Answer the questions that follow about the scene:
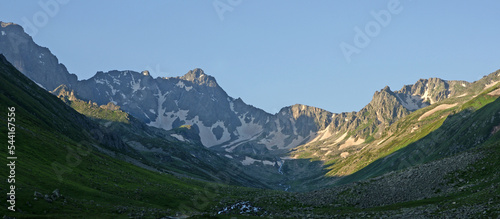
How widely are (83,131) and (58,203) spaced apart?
131m

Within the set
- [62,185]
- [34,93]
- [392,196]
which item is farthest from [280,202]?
[34,93]

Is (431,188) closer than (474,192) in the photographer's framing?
No

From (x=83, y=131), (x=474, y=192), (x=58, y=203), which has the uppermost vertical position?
(x=83, y=131)

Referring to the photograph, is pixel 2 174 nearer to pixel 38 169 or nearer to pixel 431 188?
pixel 38 169

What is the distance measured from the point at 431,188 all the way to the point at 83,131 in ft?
483

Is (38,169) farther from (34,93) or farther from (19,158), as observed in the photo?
(34,93)

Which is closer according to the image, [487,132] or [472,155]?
[472,155]

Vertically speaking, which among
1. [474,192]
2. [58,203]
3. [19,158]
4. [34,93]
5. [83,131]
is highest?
[34,93]

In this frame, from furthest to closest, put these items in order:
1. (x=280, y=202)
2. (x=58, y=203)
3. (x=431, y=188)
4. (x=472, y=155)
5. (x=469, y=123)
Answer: (x=469, y=123) < (x=280, y=202) < (x=472, y=155) < (x=431, y=188) < (x=58, y=203)

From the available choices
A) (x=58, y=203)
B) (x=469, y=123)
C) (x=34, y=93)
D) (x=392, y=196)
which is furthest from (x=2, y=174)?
(x=469, y=123)

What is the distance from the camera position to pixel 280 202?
296 ft

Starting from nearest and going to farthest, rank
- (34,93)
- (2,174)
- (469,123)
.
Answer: (2,174)
(469,123)
(34,93)

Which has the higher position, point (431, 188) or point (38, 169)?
point (38, 169)

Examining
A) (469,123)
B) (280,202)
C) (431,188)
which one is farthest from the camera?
(469,123)
